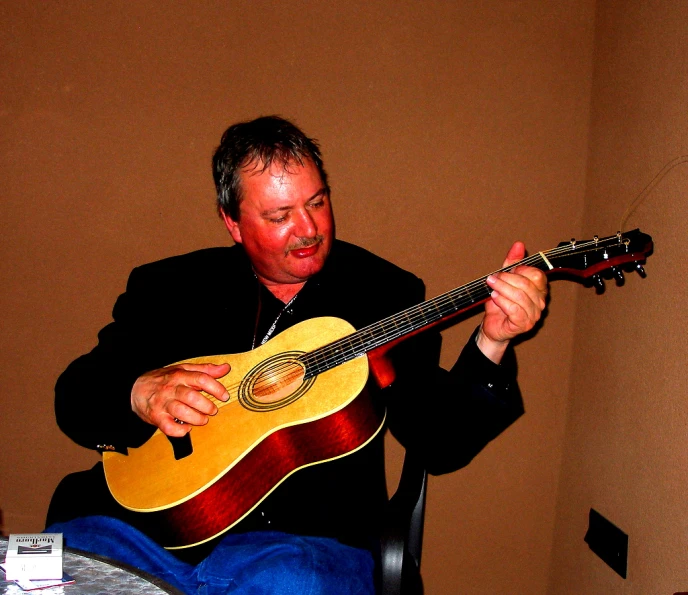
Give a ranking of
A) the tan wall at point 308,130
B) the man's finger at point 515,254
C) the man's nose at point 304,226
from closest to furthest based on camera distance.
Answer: the man's finger at point 515,254 → the man's nose at point 304,226 → the tan wall at point 308,130

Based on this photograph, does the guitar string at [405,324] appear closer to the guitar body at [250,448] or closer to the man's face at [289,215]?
the guitar body at [250,448]

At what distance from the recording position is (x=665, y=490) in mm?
1904

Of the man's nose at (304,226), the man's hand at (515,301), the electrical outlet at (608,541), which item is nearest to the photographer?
the man's hand at (515,301)

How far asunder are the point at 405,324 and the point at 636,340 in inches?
27.7

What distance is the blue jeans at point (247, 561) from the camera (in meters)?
1.65

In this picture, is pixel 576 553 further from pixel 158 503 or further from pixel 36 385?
pixel 36 385

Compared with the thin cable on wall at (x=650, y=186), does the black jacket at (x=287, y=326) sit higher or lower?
lower

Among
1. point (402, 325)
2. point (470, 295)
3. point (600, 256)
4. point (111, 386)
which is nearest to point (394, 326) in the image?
point (402, 325)

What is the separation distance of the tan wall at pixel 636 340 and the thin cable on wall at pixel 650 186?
0.04 ft

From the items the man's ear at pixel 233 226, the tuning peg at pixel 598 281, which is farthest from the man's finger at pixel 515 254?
the man's ear at pixel 233 226

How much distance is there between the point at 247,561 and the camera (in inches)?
68.9

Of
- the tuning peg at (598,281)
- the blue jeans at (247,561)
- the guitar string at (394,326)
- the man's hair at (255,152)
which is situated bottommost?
the blue jeans at (247,561)

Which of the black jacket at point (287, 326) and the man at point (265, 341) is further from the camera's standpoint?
the black jacket at point (287, 326)

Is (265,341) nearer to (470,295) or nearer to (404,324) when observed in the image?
(404,324)
